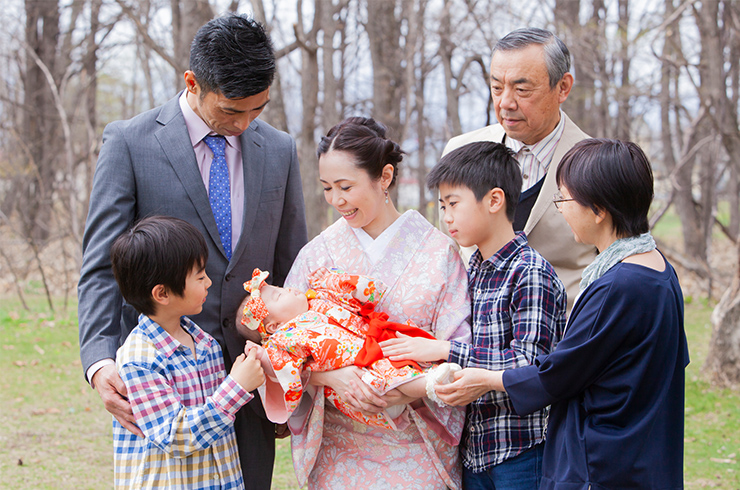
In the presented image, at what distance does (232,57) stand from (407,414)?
1294 mm

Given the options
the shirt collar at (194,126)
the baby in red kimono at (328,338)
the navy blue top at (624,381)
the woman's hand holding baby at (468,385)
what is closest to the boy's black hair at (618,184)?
the navy blue top at (624,381)

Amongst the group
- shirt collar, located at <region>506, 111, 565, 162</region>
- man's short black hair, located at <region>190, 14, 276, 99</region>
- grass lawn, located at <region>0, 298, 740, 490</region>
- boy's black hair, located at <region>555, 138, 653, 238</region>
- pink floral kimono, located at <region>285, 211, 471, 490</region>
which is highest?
man's short black hair, located at <region>190, 14, 276, 99</region>

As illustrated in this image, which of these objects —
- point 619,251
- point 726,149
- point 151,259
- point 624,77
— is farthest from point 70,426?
point 624,77

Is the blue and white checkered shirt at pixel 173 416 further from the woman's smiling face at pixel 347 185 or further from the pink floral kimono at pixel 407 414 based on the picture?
the woman's smiling face at pixel 347 185

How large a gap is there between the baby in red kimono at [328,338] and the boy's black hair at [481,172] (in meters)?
0.43

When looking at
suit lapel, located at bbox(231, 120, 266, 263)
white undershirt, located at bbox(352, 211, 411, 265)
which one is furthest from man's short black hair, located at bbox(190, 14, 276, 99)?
white undershirt, located at bbox(352, 211, 411, 265)

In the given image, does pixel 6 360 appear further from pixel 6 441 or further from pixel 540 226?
pixel 540 226

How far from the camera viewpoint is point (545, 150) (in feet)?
8.56

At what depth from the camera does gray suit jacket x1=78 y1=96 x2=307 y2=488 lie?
219cm

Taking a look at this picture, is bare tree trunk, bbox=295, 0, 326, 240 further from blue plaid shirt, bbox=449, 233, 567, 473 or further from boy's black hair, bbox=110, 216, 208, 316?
blue plaid shirt, bbox=449, 233, 567, 473

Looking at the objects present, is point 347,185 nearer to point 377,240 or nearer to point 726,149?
point 377,240

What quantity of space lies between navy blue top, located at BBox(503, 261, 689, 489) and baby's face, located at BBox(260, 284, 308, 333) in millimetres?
873

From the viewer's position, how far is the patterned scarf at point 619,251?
185 cm

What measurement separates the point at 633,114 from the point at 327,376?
11203 mm
